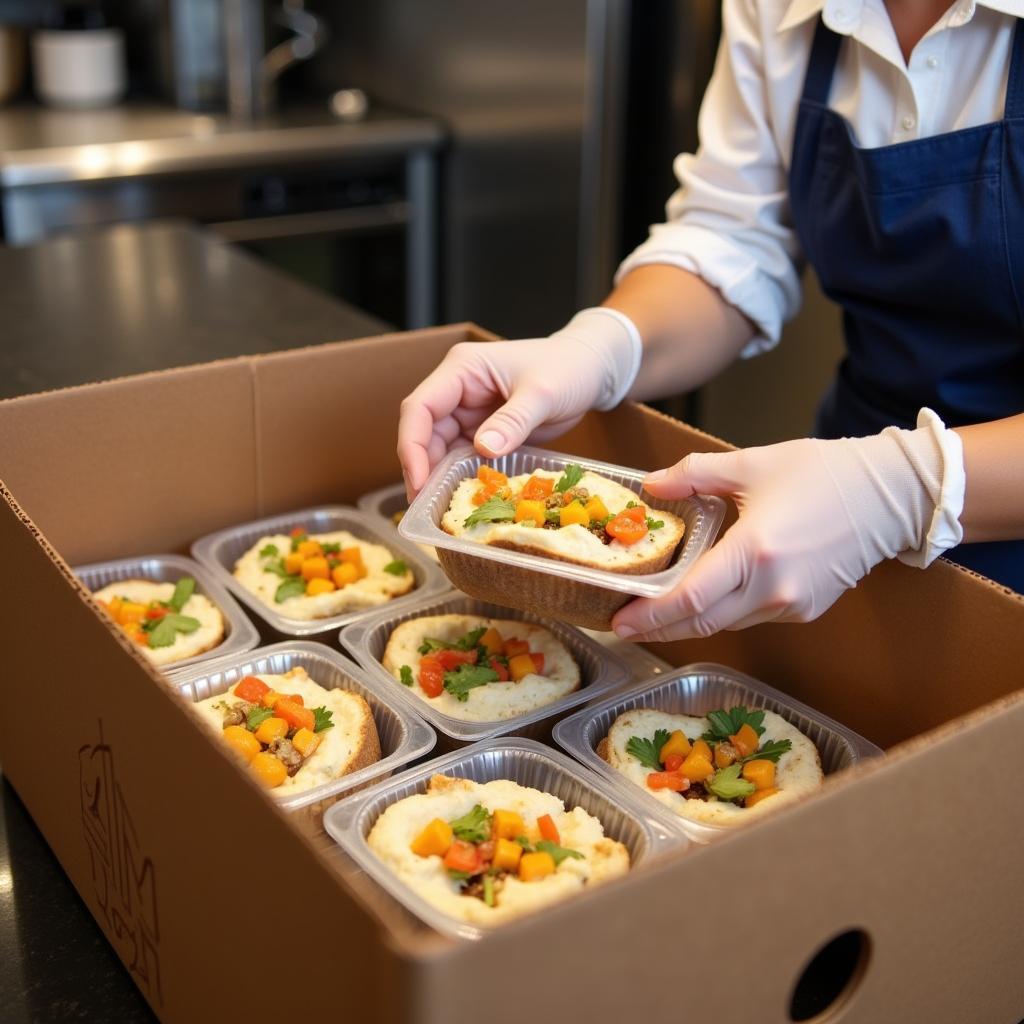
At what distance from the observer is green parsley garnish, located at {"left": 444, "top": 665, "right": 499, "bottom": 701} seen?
45.8 inches

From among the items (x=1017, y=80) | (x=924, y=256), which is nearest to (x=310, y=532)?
(x=924, y=256)

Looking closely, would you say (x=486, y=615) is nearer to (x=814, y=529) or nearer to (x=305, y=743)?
(x=305, y=743)

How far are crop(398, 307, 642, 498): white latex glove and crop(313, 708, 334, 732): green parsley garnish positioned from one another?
0.23 meters

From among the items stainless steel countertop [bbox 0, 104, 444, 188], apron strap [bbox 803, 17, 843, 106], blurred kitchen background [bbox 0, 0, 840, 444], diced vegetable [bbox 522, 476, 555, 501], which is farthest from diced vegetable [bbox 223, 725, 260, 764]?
stainless steel countertop [bbox 0, 104, 444, 188]

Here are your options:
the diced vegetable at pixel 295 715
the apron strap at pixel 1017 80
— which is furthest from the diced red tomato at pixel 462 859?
the apron strap at pixel 1017 80

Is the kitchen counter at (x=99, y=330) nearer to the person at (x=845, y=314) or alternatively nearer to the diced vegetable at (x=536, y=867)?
the diced vegetable at (x=536, y=867)

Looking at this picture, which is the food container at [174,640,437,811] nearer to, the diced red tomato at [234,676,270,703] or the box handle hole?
the diced red tomato at [234,676,270,703]

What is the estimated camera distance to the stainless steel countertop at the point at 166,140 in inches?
113

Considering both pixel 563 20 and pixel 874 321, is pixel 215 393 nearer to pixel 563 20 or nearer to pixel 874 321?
pixel 874 321

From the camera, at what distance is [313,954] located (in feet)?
2.11

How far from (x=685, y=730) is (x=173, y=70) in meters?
2.98

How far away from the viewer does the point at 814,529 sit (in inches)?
37.5

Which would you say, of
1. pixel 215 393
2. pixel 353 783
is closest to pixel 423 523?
pixel 353 783

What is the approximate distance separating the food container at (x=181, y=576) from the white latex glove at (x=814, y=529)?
46 centimetres
